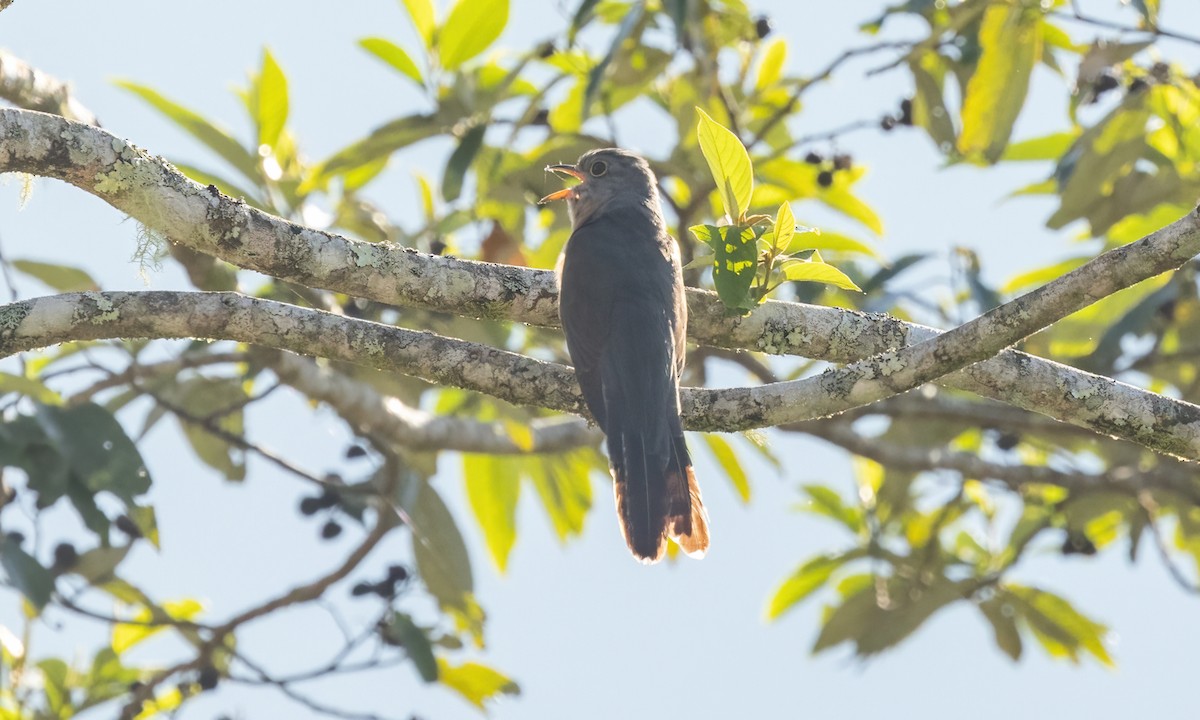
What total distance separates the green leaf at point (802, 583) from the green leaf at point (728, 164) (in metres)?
3.91

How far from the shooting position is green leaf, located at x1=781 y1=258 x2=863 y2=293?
13.6ft

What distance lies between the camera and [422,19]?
6746mm

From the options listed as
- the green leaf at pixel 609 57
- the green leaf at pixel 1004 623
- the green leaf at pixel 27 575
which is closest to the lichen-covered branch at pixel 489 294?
the green leaf at pixel 609 57

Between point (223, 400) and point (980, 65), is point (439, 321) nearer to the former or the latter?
point (223, 400)

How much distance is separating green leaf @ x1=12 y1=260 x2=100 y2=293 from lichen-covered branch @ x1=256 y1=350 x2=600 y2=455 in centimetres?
90

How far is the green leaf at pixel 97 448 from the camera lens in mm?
5156

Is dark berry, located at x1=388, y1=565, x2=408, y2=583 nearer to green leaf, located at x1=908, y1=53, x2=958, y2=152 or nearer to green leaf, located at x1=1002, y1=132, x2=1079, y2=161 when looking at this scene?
green leaf, located at x1=908, y1=53, x2=958, y2=152

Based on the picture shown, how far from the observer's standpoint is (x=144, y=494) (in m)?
5.29

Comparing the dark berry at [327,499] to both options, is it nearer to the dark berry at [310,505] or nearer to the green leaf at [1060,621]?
the dark berry at [310,505]

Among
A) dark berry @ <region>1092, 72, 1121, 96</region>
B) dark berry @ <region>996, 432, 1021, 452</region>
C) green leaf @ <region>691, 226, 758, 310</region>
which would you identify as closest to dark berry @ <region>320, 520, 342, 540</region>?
green leaf @ <region>691, 226, 758, 310</region>

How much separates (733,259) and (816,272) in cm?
26

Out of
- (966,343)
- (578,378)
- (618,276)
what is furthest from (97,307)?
(966,343)

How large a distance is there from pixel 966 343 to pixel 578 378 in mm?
1374

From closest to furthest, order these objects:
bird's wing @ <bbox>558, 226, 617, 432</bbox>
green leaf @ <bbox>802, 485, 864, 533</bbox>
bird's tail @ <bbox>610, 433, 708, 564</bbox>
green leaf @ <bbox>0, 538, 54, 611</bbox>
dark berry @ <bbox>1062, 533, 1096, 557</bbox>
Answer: bird's tail @ <bbox>610, 433, 708, 564</bbox> < bird's wing @ <bbox>558, 226, 617, 432</bbox> < green leaf @ <bbox>0, 538, 54, 611</bbox> < dark berry @ <bbox>1062, 533, 1096, 557</bbox> < green leaf @ <bbox>802, 485, 864, 533</bbox>
